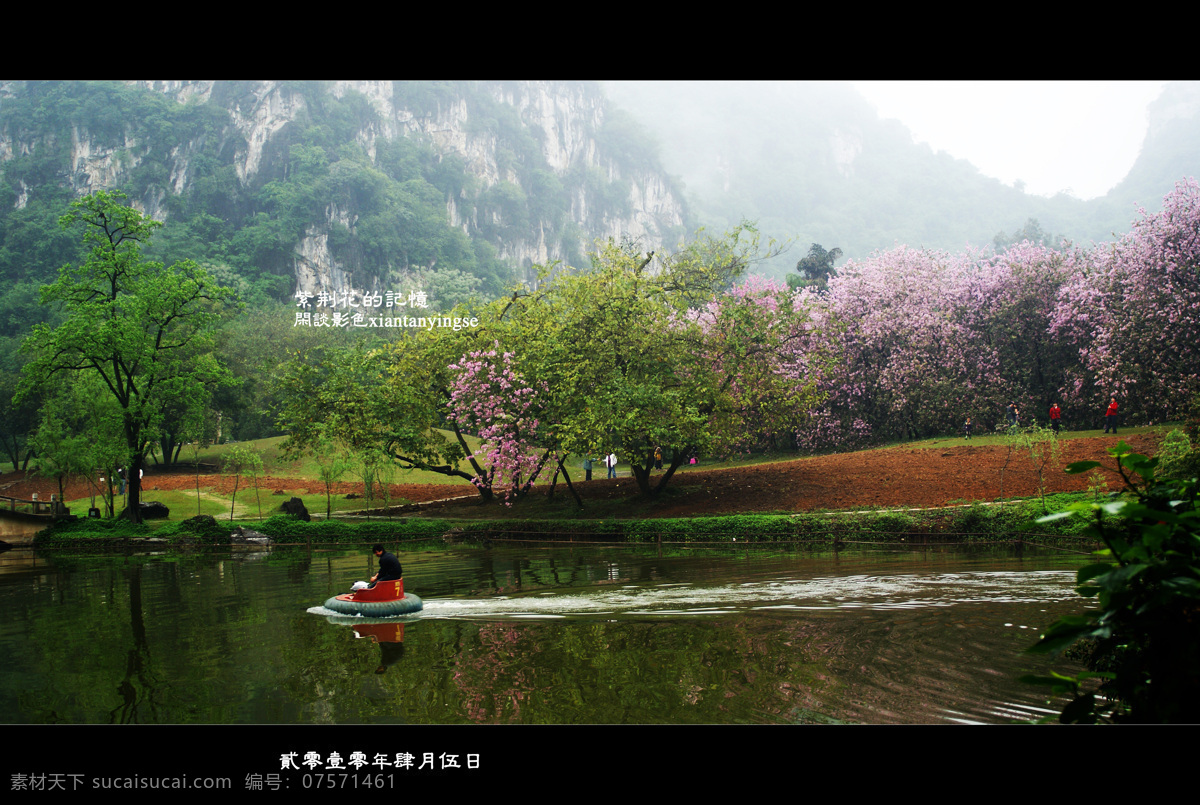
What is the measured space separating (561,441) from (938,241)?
14322cm

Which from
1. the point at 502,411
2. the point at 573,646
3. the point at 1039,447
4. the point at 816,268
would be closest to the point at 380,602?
the point at 573,646

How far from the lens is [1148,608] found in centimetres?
316

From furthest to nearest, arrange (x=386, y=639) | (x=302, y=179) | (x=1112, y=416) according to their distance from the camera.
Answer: (x=302, y=179) → (x=1112, y=416) → (x=386, y=639)

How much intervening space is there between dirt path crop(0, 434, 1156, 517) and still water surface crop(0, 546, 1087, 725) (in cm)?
598

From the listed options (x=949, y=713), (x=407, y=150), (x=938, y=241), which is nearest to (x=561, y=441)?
(x=949, y=713)

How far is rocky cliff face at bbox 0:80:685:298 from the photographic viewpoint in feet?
339

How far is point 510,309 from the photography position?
3381 cm

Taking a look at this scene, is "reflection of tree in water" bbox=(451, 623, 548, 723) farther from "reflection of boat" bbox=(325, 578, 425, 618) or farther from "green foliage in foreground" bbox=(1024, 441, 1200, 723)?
"green foliage in foreground" bbox=(1024, 441, 1200, 723)

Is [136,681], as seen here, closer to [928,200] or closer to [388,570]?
[388,570]

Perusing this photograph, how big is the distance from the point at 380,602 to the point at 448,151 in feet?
459

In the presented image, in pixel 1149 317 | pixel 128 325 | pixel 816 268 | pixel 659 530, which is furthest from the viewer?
pixel 816 268

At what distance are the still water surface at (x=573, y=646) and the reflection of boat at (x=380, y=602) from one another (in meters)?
0.23

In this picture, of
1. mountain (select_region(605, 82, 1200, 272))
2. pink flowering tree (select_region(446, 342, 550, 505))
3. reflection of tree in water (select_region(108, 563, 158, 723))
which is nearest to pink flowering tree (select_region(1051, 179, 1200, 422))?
pink flowering tree (select_region(446, 342, 550, 505))
